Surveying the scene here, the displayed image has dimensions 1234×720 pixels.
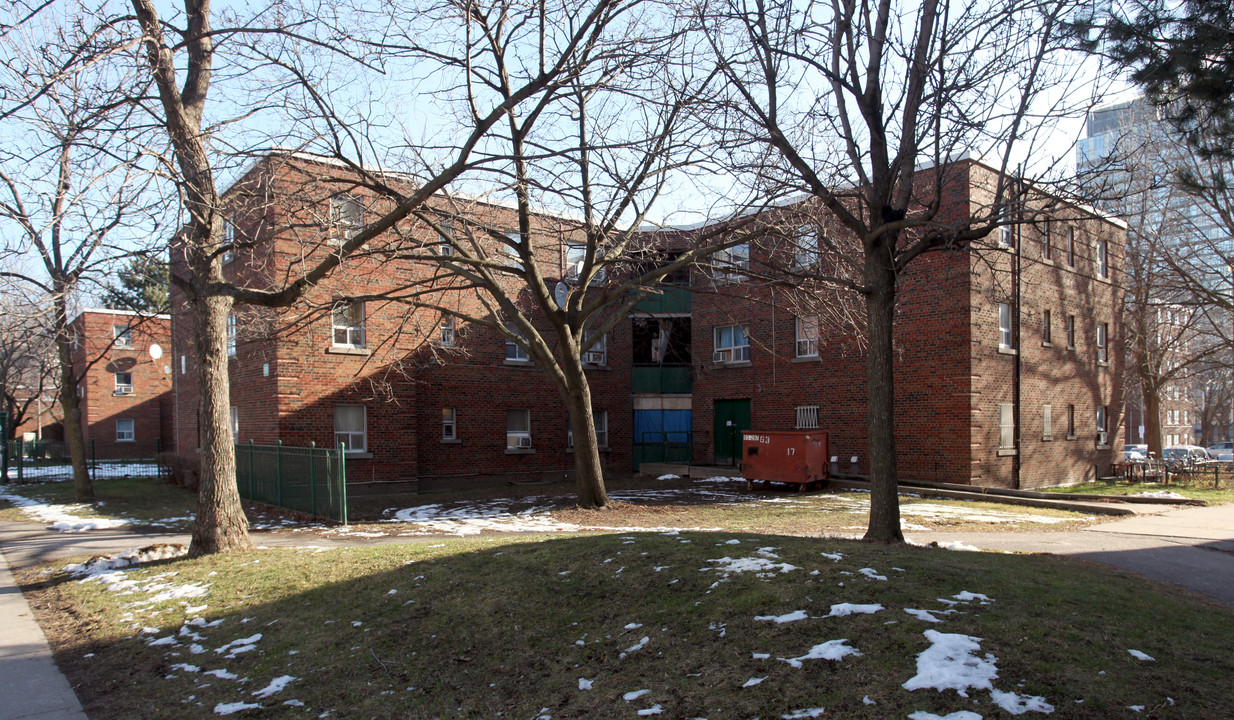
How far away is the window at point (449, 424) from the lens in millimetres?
22500

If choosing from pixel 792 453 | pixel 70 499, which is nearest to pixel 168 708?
pixel 792 453

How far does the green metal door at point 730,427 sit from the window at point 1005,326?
7884 millimetres

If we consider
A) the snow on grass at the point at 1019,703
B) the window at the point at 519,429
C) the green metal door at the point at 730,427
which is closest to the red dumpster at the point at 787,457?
the green metal door at the point at 730,427

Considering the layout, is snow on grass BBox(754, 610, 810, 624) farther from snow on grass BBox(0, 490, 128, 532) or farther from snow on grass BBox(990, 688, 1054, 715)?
snow on grass BBox(0, 490, 128, 532)

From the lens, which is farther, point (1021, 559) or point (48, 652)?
point (1021, 559)

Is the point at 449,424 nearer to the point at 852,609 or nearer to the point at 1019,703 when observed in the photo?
the point at 852,609

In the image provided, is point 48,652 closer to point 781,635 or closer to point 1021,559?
point 781,635

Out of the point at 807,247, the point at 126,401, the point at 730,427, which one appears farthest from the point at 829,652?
the point at 126,401

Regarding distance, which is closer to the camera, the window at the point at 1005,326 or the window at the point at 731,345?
the window at the point at 1005,326

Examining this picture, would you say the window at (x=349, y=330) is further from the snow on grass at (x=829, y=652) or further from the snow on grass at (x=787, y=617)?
the snow on grass at (x=829, y=652)

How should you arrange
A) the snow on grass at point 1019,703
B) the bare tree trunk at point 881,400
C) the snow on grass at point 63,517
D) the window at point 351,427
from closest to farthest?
the snow on grass at point 1019,703 < the bare tree trunk at point 881,400 < the snow on grass at point 63,517 < the window at point 351,427

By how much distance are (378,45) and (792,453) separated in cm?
1403

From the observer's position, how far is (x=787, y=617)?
524 cm

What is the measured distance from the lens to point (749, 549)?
23.6 ft
